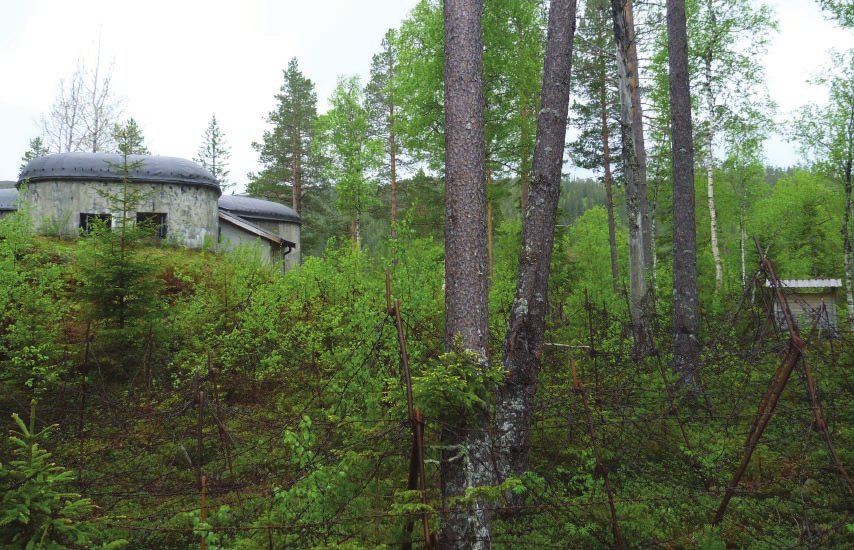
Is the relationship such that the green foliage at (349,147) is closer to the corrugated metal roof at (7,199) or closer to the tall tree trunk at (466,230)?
the corrugated metal roof at (7,199)

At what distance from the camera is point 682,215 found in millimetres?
8414

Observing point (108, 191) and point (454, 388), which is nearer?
point (454, 388)

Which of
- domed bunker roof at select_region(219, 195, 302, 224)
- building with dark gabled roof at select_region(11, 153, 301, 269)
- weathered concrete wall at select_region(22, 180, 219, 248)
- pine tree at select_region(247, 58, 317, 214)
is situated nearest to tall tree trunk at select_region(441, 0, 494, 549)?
building with dark gabled roof at select_region(11, 153, 301, 269)

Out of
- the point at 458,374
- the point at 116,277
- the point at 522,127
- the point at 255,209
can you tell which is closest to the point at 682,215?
the point at 458,374

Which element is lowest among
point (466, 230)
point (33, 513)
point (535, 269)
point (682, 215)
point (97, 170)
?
point (33, 513)

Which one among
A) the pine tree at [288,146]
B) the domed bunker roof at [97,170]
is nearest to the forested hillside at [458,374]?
the domed bunker roof at [97,170]

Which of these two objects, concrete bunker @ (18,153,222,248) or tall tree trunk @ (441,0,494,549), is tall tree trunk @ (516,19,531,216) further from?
tall tree trunk @ (441,0,494,549)

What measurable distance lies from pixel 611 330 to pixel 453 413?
6812 mm

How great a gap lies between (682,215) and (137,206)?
17.0m

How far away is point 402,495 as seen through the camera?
9.68 ft

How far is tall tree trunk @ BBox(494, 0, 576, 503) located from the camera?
16.3 ft

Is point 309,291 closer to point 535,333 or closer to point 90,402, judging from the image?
point 90,402

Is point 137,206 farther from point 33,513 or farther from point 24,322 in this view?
point 33,513

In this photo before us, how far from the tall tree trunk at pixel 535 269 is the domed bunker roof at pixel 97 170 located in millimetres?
15847
